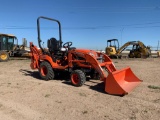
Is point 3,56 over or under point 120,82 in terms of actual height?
over

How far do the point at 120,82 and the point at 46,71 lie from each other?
3.22 m

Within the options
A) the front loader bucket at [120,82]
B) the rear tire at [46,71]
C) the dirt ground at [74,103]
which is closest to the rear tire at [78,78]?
the dirt ground at [74,103]

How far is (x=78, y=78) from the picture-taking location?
25.6 ft

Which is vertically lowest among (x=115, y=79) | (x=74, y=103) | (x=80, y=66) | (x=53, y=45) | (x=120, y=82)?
(x=74, y=103)

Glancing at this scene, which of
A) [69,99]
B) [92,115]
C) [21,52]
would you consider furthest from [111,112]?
[21,52]

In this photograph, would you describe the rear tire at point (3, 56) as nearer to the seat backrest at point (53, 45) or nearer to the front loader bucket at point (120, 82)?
the seat backrest at point (53, 45)

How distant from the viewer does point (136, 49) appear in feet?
87.4

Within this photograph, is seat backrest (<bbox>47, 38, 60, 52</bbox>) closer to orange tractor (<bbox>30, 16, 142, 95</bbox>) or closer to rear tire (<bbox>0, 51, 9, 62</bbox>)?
orange tractor (<bbox>30, 16, 142, 95</bbox>)

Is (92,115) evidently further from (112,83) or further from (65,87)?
(65,87)

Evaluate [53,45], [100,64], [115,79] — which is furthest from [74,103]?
[53,45]

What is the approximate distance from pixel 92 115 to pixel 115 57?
21425 millimetres

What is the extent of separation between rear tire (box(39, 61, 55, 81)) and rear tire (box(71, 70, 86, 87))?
133 cm

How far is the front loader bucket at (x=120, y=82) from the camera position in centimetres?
661

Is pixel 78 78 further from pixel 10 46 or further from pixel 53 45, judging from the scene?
pixel 10 46
